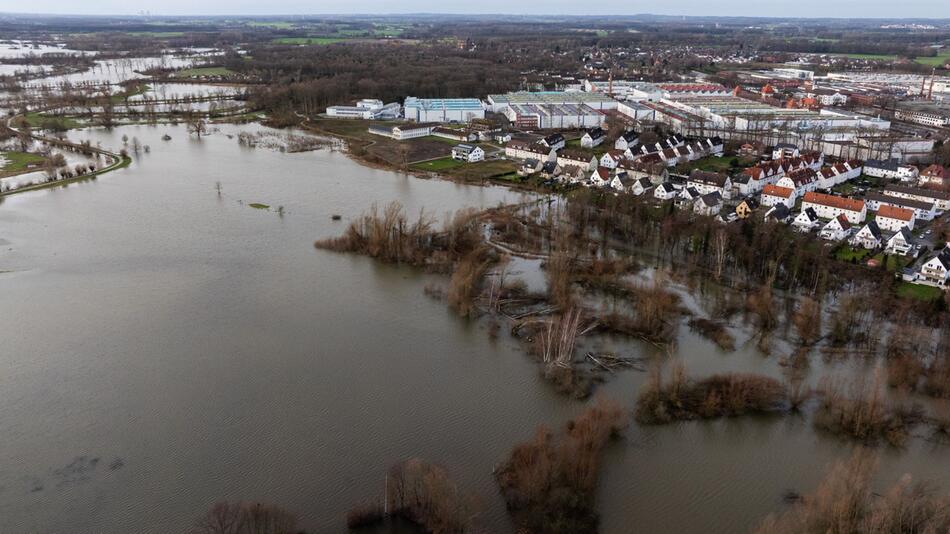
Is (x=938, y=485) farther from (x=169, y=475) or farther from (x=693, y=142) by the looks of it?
(x=693, y=142)

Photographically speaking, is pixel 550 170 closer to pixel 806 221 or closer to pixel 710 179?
pixel 710 179

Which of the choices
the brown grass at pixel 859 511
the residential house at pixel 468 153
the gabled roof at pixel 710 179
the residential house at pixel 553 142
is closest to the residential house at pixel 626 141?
the residential house at pixel 553 142

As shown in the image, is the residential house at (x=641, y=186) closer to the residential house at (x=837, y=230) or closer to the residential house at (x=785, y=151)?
the residential house at (x=837, y=230)

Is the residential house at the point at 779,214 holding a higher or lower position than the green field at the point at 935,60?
lower

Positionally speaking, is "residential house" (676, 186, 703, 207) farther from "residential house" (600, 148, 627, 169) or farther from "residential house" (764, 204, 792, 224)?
"residential house" (600, 148, 627, 169)

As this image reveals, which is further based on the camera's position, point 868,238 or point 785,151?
point 785,151

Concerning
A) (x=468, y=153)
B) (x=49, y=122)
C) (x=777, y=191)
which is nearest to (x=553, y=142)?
(x=468, y=153)
